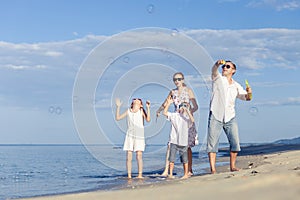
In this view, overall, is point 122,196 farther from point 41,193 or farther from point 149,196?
point 41,193

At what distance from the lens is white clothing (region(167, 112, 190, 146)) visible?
965 centimetres

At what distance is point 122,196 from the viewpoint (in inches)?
238

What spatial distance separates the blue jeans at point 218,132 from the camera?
30.0 feet

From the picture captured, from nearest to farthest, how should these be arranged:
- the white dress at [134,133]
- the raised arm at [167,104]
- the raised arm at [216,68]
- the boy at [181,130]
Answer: the raised arm at [216,68] < the boy at [181,130] < the raised arm at [167,104] < the white dress at [134,133]

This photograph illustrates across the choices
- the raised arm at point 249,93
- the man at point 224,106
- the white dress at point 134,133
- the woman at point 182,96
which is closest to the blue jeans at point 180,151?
the woman at point 182,96

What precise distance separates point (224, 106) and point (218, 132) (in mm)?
437

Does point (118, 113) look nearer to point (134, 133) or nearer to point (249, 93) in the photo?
point (134, 133)

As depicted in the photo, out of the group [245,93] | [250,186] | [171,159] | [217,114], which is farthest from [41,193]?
[250,186]

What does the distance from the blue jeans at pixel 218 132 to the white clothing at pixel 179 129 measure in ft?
1.73

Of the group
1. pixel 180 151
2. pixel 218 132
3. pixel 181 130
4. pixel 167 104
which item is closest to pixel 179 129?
pixel 181 130

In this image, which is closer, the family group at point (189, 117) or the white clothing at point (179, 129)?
the family group at point (189, 117)

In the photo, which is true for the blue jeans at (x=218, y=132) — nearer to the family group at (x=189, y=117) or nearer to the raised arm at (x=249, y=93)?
the family group at (x=189, y=117)

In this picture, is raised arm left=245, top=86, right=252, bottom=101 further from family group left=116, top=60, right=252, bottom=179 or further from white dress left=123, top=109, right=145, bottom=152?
white dress left=123, top=109, right=145, bottom=152

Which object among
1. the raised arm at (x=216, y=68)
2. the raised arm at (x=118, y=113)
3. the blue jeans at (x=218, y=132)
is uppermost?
the raised arm at (x=216, y=68)
